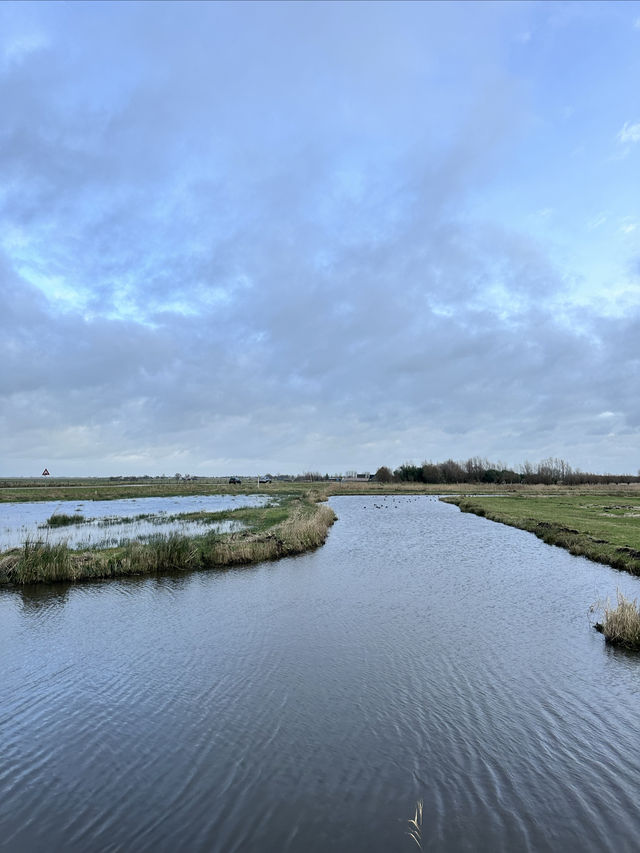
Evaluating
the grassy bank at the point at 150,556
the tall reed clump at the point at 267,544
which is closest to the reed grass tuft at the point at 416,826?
the grassy bank at the point at 150,556

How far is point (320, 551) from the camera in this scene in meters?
26.2

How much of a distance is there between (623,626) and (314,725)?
8.28 m

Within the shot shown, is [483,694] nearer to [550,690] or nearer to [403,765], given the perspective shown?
[550,690]

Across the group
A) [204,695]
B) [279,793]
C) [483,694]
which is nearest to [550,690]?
[483,694]

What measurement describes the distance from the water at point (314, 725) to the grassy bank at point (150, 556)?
2761 millimetres

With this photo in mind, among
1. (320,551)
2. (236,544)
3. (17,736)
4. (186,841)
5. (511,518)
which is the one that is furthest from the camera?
(511,518)

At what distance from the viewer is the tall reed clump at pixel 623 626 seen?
1165 centimetres

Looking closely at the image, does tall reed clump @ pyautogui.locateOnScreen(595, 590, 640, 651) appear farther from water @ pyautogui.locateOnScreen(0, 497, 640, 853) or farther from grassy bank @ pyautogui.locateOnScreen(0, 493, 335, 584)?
grassy bank @ pyautogui.locateOnScreen(0, 493, 335, 584)

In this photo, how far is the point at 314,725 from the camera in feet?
26.0

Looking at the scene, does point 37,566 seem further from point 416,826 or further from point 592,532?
point 592,532

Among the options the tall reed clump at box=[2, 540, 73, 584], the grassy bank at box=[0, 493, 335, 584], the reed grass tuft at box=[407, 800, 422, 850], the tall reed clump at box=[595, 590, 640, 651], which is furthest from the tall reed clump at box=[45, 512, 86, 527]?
the reed grass tuft at box=[407, 800, 422, 850]

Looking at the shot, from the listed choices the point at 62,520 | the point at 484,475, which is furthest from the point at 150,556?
the point at 484,475

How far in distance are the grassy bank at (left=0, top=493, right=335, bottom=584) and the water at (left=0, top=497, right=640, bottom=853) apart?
2761 millimetres

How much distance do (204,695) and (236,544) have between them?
14169 millimetres
